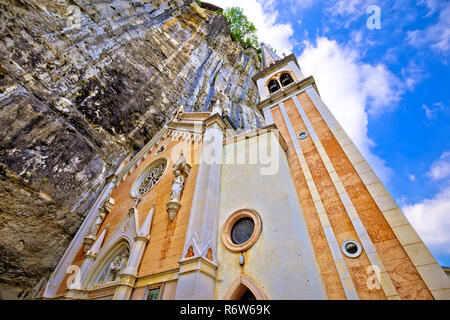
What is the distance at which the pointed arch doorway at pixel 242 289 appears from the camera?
5.08 metres

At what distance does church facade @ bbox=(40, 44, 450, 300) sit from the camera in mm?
4824

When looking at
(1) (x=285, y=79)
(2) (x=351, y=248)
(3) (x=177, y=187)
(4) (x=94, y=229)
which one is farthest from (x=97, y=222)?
(1) (x=285, y=79)

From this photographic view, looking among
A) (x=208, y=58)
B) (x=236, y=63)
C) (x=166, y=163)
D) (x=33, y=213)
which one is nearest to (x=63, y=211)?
(x=33, y=213)

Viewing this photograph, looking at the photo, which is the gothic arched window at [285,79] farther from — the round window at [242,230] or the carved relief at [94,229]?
the carved relief at [94,229]

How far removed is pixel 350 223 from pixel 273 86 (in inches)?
369

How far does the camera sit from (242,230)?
6480 mm

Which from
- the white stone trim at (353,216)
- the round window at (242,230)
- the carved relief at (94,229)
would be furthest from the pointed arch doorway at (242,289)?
the carved relief at (94,229)

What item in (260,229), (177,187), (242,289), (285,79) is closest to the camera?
(242,289)

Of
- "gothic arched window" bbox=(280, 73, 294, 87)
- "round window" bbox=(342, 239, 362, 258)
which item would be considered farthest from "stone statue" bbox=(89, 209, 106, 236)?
"gothic arched window" bbox=(280, 73, 294, 87)

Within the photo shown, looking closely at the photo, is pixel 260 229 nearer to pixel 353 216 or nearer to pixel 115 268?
pixel 353 216

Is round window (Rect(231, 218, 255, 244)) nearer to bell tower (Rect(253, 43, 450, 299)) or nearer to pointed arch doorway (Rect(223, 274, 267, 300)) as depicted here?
pointed arch doorway (Rect(223, 274, 267, 300))

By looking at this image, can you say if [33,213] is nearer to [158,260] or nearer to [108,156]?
[108,156]

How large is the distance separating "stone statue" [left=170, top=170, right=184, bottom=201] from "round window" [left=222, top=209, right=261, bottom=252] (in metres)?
2.15

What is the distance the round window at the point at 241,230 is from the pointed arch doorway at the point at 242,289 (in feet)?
2.52
